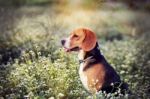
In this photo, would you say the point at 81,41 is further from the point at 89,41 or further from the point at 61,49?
the point at 61,49

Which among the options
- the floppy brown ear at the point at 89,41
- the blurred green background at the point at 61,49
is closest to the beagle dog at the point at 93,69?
the floppy brown ear at the point at 89,41

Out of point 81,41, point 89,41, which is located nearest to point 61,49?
point 81,41

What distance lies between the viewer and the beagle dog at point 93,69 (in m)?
7.69

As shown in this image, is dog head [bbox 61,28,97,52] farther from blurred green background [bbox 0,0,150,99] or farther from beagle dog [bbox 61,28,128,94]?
blurred green background [bbox 0,0,150,99]

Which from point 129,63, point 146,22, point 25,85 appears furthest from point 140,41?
point 25,85

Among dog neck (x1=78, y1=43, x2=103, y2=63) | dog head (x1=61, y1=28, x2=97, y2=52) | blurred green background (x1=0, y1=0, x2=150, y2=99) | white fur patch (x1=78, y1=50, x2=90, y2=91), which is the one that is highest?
dog head (x1=61, y1=28, x2=97, y2=52)

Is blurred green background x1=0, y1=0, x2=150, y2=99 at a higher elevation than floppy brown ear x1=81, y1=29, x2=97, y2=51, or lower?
lower

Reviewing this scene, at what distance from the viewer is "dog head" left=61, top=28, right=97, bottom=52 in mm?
7742

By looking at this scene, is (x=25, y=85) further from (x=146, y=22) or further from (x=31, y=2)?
(x=31, y=2)

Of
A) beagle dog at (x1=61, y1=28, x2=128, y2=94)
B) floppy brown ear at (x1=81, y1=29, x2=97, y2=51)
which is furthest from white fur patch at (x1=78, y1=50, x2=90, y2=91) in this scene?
floppy brown ear at (x1=81, y1=29, x2=97, y2=51)

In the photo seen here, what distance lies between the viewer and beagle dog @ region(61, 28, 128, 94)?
769 centimetres

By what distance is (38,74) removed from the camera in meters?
7.97

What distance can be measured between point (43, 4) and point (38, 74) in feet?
43.2

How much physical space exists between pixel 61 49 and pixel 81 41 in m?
0.63
